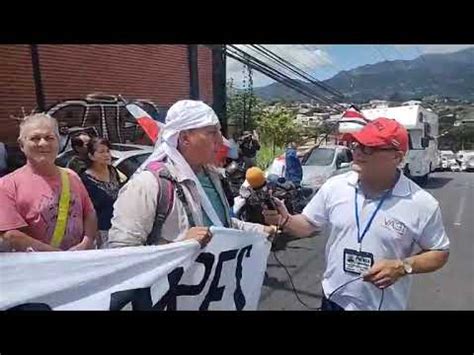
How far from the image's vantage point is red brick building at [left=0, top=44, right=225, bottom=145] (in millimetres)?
2283

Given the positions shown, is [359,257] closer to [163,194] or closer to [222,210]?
[222,210]

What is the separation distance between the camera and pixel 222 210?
162 cm

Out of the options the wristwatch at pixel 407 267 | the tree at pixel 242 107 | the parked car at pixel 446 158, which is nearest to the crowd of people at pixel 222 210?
the wristwatch at pixel 407 267

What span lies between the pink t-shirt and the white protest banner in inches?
3.5

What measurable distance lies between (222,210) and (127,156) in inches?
37.8

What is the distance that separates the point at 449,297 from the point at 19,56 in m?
2.35

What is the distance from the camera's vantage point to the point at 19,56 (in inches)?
90.0

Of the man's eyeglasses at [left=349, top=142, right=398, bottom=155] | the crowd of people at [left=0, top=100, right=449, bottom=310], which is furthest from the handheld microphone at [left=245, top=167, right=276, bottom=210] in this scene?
the man's eyeglasses at [left=349, top=142, right=398, bottom=155]

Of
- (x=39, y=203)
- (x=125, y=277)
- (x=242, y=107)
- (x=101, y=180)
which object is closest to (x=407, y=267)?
(x=125, y=277)

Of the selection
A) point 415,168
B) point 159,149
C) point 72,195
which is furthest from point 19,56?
point 415,168

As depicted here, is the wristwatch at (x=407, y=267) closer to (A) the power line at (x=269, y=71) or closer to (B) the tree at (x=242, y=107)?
(A) the power line at (x=269, y=71)

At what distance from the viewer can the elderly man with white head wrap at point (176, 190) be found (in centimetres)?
137
